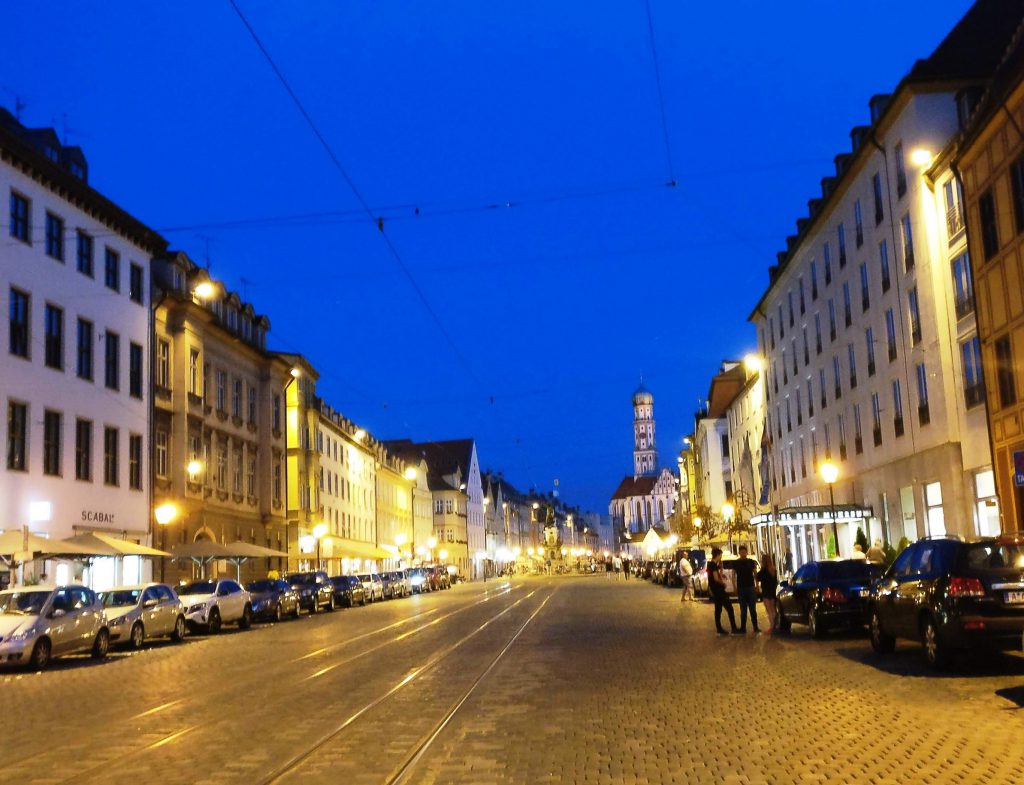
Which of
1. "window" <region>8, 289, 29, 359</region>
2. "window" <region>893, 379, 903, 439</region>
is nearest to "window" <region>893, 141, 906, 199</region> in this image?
"window" <region>893, 379, 903, 439</region>

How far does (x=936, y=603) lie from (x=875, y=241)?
26.5 metres

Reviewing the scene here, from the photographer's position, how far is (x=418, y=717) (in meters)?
12.0

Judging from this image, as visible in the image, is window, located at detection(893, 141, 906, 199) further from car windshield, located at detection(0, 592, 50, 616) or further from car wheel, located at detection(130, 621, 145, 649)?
car windshield, located at detection(0, 592, 50, 616)

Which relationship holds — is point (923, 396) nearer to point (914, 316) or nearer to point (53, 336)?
point (914, 316)

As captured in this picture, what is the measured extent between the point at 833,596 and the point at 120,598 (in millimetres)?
15648

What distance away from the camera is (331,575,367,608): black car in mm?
49656

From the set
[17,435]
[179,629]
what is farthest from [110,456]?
[179,629]

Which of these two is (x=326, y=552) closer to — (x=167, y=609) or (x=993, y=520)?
(x=167, y=609)

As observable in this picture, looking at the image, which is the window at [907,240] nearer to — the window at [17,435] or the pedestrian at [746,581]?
the pedestrian at [746,581]

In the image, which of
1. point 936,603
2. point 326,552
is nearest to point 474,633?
point 936,603

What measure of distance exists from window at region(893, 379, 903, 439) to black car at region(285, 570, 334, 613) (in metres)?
21.7

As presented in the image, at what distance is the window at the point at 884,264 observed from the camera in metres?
37.6

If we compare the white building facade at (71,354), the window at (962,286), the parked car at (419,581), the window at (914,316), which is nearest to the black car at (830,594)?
the window at (962,286)

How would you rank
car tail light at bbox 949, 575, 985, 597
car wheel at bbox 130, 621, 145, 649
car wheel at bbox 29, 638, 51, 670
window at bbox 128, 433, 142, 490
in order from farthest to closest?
window at bbox 128, 433, 142, 490, car wheel at bbox 130, 621, 145, 649, car wheel at bbox 29, 638, 51, 670, car tail light at bbox 949, 575, 985, 597
